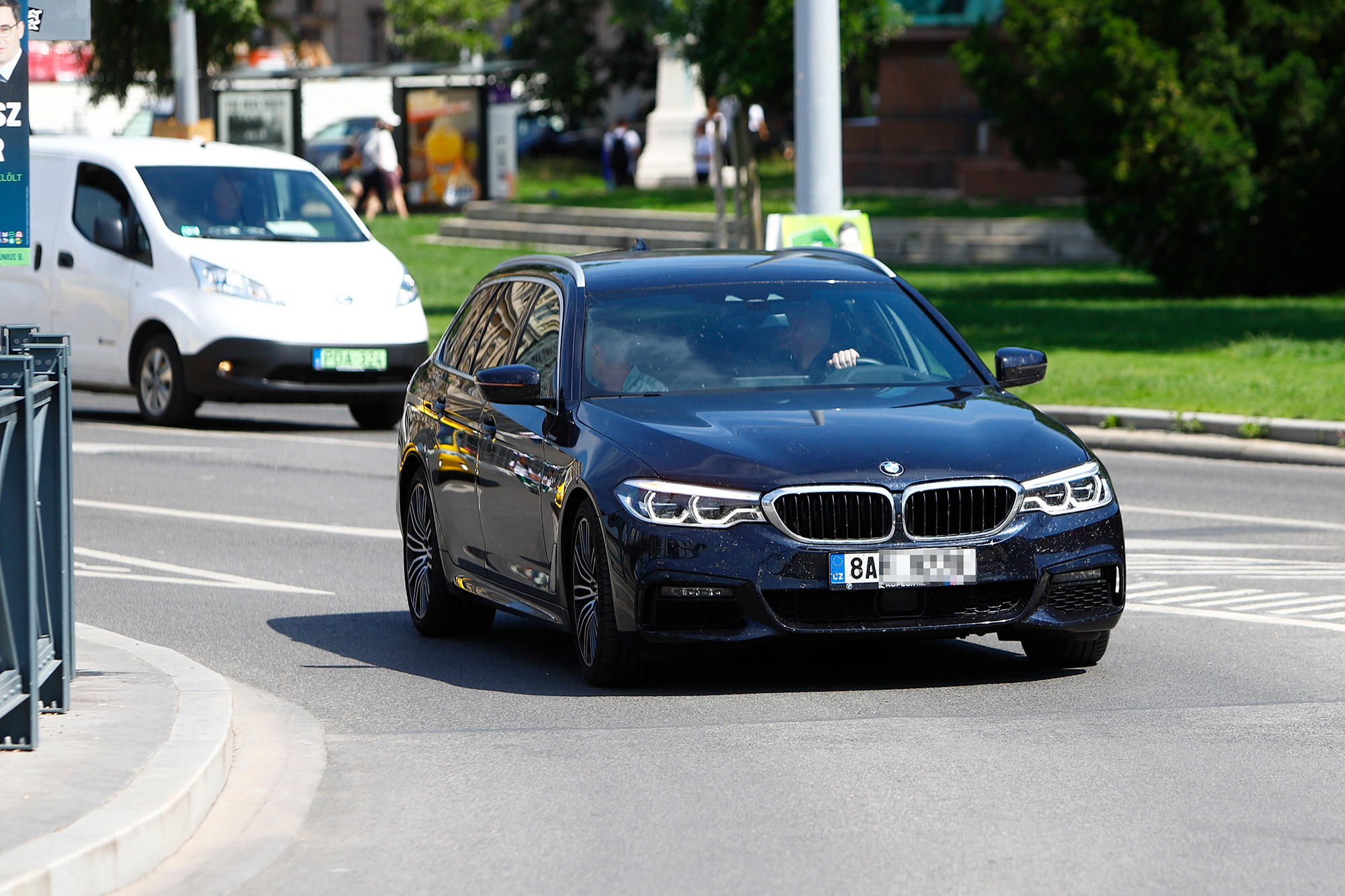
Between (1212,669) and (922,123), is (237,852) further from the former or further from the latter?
(922,123)

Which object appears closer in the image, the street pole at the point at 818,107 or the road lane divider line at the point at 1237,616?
the road lane divider line at the point at 1237,616

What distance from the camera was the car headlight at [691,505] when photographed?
731cm

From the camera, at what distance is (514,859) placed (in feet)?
18.3

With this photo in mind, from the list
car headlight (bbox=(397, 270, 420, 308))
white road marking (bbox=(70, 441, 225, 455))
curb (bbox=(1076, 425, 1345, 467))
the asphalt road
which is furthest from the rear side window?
curb (bbox=(1076, 425, 1345, 467))

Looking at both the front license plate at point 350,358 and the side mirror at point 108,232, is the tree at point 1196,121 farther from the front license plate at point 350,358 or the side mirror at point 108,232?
the side mirror at point 108,232

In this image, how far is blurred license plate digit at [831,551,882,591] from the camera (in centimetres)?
729

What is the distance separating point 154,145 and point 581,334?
10.3 m

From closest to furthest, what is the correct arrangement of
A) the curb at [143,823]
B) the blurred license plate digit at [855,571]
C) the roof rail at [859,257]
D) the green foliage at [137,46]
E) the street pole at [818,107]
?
the curb at [143,823]
the blurred license plate digit at [855,571]
the roof rail at [859,257]
the street pole at [818,107]
the green foliage at [137,46]

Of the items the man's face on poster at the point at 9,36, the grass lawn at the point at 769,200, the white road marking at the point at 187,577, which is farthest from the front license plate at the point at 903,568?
the grass lawn at the point at 769,200

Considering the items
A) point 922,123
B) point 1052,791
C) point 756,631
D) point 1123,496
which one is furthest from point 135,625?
point 922,123

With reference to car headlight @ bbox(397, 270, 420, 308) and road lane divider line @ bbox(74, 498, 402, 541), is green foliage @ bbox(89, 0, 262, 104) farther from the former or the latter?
road lane divider line @ bbox(74, 498, 402, 541)

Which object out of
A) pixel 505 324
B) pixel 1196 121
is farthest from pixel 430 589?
pixel 1196 121

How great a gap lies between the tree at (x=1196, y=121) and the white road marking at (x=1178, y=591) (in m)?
15.2

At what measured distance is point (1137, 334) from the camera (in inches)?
854
